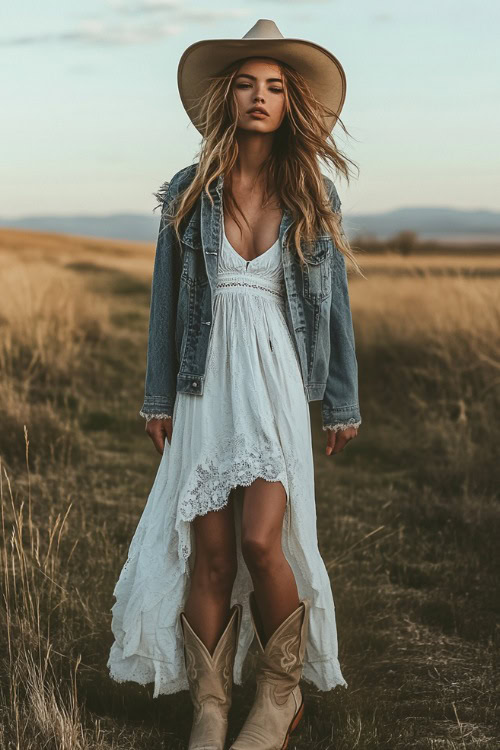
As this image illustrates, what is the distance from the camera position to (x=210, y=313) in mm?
3109

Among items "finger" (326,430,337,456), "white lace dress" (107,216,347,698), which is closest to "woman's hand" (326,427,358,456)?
"finger" (326,430,337,456)

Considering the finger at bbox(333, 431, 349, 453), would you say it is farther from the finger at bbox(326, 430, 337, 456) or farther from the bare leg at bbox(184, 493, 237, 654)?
the bare leg at bbox(184, 493, 237, 654)

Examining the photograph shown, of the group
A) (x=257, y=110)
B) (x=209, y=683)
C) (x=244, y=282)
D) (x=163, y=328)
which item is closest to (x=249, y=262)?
(x=244, y=282)

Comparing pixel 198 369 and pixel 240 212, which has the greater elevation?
pixel 240 212

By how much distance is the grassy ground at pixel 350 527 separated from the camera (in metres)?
3.43

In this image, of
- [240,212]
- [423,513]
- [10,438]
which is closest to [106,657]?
[240,212]

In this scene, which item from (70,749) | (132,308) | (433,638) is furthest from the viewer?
(132,308)

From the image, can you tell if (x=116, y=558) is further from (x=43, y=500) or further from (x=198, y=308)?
(x=198, y=308)

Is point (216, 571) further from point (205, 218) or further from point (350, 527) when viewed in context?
point (350, 527)

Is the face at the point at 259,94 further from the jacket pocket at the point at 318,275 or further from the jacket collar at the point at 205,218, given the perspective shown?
the jacket pocket at the point at 318,275

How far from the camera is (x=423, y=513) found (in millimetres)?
5914

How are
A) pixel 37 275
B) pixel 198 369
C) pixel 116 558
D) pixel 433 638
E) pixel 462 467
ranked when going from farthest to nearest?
pixel 37 275 < pixel 462 467 < pixel 116 558 < pixel 433 638 < pixel 198 369

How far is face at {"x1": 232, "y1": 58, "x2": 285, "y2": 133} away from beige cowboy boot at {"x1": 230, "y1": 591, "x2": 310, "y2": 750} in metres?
1.51

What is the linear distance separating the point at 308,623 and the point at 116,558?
1617mm
